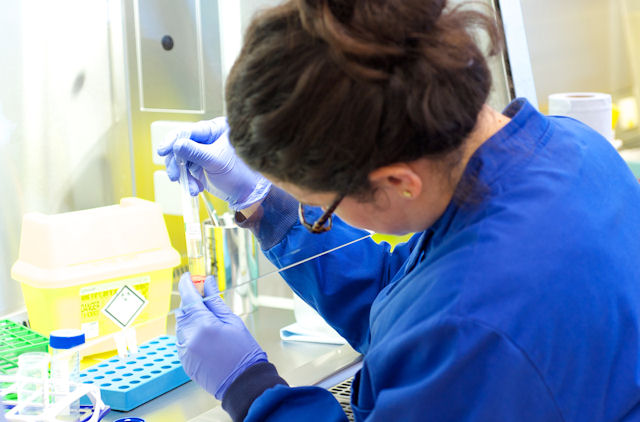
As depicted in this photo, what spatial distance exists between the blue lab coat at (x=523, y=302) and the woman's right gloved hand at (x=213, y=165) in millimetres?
415

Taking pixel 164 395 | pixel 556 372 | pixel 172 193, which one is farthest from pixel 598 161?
pixel 172 193

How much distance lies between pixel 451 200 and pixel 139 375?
0.73 metres

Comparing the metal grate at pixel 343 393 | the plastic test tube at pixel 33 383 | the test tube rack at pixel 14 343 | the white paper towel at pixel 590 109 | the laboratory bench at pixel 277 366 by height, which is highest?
the white paper towel at pixel 590 109

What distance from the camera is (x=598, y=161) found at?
987 millimetres

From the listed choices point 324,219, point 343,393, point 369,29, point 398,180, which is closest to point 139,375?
point 343,393

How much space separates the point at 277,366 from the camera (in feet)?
4.83

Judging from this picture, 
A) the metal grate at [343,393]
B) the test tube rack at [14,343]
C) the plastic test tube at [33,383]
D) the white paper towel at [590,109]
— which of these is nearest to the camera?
the plastic test tube at [33,383]

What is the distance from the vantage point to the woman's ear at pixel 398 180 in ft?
2.83

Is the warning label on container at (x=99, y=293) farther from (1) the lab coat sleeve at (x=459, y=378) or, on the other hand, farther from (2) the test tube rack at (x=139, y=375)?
(1) the lab coat sleeve at (x=459, y=378)

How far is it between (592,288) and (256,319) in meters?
0.79

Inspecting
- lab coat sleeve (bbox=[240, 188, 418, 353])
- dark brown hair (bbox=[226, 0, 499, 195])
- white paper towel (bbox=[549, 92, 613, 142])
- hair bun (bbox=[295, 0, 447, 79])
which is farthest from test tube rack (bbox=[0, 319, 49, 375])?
white paper towel (bbox=[549, 92, 613, 142])

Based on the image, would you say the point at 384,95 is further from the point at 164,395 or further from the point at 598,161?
the point at 164,395

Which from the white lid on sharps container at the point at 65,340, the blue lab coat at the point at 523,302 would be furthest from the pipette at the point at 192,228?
the blue lab coat at the point at 523,302

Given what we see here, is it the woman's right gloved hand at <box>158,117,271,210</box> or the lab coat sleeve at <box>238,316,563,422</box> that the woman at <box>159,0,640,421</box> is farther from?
the woman's right gloved hand at <box>158,117,271,210</box>
